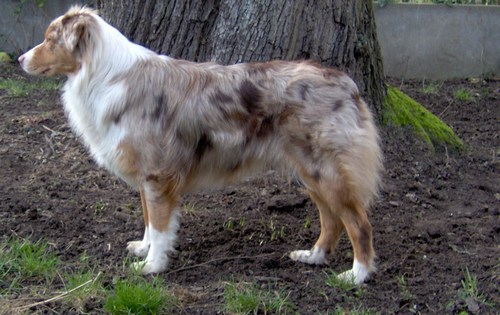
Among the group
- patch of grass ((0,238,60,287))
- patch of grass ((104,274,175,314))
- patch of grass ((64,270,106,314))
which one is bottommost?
patch of grass ((0,238,60,287))

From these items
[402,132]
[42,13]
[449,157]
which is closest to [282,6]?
[402,132]

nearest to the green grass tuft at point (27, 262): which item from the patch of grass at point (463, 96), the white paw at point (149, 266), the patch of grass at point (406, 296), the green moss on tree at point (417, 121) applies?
the white paw at point (149, 266)

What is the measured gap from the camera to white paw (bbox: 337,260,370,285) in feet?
14.6

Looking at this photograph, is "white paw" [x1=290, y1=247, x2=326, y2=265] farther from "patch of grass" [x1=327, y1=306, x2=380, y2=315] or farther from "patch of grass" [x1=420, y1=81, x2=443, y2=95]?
"patch of grass" [x1=420, y1=81, x2=443, y2=95]

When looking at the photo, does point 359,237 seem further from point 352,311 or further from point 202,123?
point 202,123

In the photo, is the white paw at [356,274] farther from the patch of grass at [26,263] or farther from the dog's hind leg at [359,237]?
the patch of grass at [26,263]

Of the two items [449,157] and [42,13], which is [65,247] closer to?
[449,157]

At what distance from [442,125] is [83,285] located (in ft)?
13.4

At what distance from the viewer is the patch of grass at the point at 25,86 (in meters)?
8.42

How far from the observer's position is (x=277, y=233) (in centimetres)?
527

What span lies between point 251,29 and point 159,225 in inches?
77.6

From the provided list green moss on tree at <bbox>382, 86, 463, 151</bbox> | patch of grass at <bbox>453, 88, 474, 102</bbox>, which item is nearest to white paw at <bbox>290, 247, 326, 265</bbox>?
green moss on tree at <bbox>382, 86, 463, 151</bbox>

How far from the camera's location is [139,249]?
4.90 metres

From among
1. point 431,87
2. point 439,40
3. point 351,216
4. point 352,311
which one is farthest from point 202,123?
point 439,40
